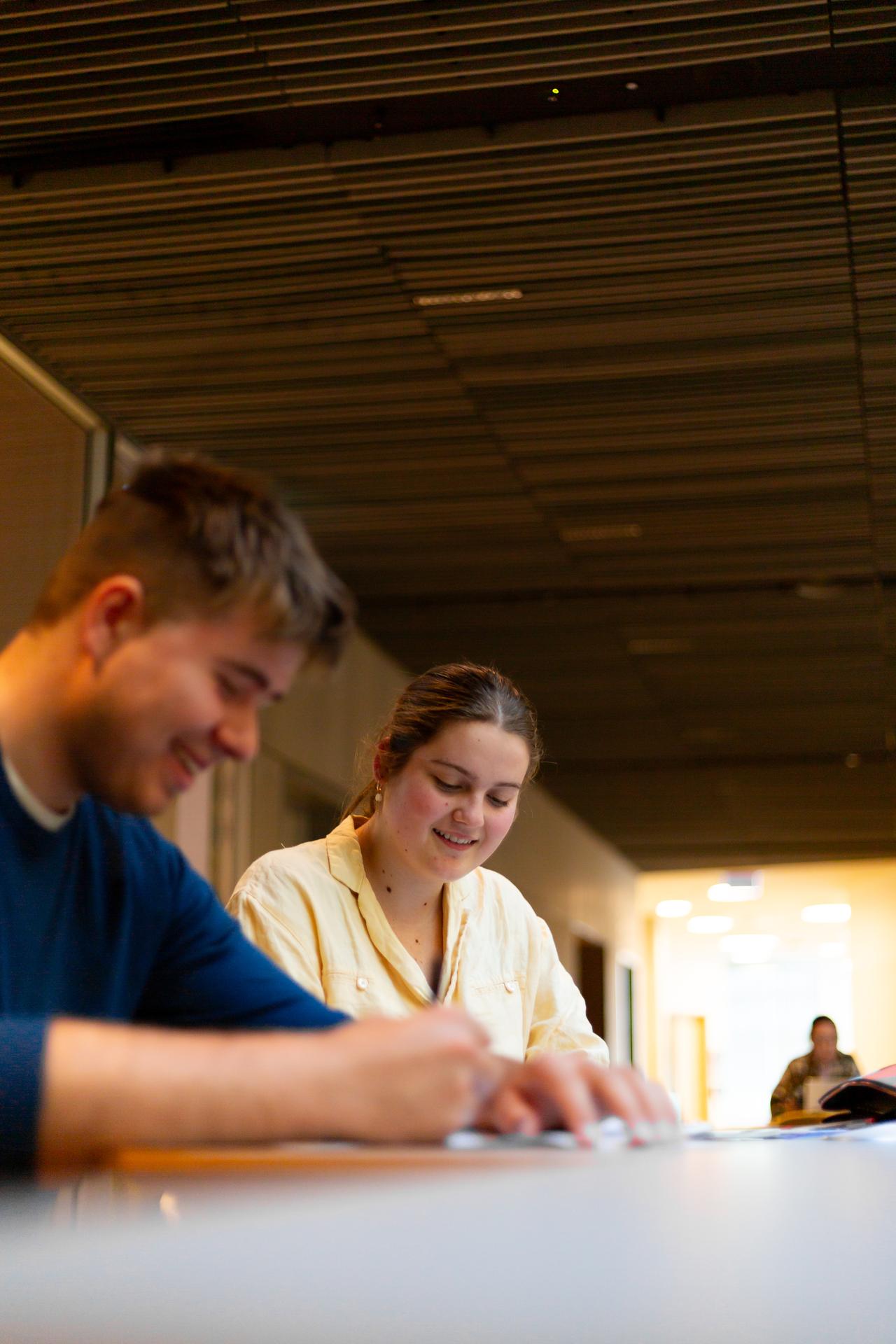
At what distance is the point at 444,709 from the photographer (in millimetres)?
2602

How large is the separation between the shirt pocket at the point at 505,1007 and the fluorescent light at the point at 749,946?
2011 centimetres

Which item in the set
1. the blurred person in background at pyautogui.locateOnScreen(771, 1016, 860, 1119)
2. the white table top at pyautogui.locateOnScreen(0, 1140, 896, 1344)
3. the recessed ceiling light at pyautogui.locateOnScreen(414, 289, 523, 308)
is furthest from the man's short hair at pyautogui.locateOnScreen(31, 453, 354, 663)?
the blurred person in background at pyautogui.locateOnScreen(771, 1016, 860, 1119)

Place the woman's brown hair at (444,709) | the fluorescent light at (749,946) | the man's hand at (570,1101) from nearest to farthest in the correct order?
1. the man's hand at (570,1101)
2. the woman's brown hair at (444,709)
3. the fluorescent light at (749,946)

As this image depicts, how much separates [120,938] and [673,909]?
68.6 feet

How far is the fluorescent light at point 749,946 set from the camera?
863 inches

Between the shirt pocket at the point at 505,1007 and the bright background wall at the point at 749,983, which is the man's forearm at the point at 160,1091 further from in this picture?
the bright background wall at the point at 749,983

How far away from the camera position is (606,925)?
17.2 m

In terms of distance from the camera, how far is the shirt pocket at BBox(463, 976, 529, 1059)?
2.43 meters

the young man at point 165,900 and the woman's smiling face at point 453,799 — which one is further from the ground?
the woman's smiling face at point 453,799

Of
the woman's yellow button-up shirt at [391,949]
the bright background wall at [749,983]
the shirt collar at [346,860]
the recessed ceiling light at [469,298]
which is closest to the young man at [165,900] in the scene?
the woman's yellow button-up shirt at [391,949]

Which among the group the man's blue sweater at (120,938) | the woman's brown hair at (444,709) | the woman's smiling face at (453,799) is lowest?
the man's blue sweater at (120,938)

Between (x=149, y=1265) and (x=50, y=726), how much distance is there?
85cm

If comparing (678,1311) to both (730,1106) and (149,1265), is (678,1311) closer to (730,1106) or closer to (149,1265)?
(149,1265)

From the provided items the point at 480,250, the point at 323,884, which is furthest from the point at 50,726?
the point at 480,250
